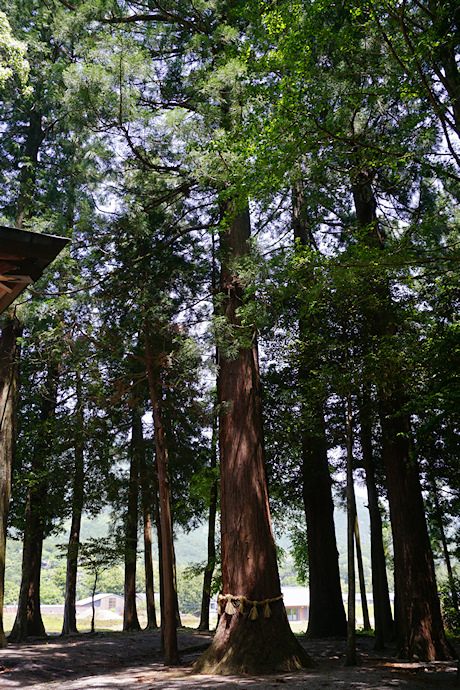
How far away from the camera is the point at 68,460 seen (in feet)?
44.5

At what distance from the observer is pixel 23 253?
3.16 meters

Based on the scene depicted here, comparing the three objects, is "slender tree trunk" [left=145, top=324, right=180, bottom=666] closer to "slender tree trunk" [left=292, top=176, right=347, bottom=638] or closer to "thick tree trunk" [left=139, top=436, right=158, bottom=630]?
"slender tree trunk" [left=292, top=176, right=347, bottom=638]

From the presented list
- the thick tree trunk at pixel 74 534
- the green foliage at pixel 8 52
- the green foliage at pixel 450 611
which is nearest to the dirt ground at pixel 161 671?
the green foliage at pixel 450 611

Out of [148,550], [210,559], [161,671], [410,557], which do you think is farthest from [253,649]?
[148,550]

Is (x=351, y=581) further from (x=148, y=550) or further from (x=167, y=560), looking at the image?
(x=148, y=550)

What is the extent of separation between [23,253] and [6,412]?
8.12m

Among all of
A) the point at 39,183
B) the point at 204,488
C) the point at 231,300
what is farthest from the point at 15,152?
the point at 204,488

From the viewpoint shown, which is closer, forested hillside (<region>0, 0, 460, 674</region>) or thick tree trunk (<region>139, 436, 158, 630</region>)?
forested hillside (<region>0, 0, 460, 674</region>)

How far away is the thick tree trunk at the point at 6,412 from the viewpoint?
966cm

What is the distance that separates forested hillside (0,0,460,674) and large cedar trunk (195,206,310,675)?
0.03 m

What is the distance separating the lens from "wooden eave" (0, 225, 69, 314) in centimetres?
311

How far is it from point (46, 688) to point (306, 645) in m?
4.78

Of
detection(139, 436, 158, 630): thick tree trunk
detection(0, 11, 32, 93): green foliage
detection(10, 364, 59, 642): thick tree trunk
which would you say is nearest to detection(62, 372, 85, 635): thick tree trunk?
detection(10, 364, 59, 642): thick tree trunk

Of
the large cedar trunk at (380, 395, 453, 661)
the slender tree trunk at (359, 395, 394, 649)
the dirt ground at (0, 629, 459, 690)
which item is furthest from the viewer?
the slender tree trunk at (359, 395, 394, 649)
